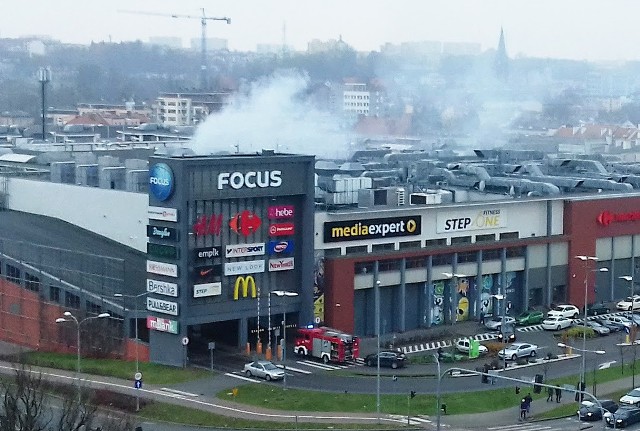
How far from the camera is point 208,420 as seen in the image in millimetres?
27547

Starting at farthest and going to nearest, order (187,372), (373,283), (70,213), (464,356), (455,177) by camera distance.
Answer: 1. (455,177)
2. (70,213)
3. (373,283)
4. (464,356)
5. (187,372)

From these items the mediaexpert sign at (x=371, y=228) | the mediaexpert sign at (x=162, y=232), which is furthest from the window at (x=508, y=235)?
the mediaexpert sign at (x=162, y=232)

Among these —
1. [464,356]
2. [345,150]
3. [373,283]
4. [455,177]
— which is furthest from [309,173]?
[345,150]

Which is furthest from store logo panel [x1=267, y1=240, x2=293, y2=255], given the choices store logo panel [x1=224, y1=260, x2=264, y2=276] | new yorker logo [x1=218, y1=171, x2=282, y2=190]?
new yorker logo [x1=218, y1=171, x2=282, y2=190]

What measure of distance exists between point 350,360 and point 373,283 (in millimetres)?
4066

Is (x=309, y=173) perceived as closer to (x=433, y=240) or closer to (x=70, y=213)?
→ (x=433, y=240)

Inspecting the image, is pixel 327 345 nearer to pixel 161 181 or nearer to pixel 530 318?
pixel 161 181

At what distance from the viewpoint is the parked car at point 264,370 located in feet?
102

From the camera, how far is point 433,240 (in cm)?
3859

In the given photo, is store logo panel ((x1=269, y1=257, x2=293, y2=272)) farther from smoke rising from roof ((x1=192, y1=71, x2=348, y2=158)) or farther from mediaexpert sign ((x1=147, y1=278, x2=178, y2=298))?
smoke rising from roof ((x1=192, y1=71, x2=348, y2=158))

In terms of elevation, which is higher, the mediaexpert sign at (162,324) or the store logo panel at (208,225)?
the store logo panel at (208,225)

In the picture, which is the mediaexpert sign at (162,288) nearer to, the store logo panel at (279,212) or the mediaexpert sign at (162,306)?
the mediaexpert sign at (162,306)

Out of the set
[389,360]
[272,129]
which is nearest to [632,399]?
[389,360]

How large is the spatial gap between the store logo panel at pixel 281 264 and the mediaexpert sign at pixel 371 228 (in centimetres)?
146
